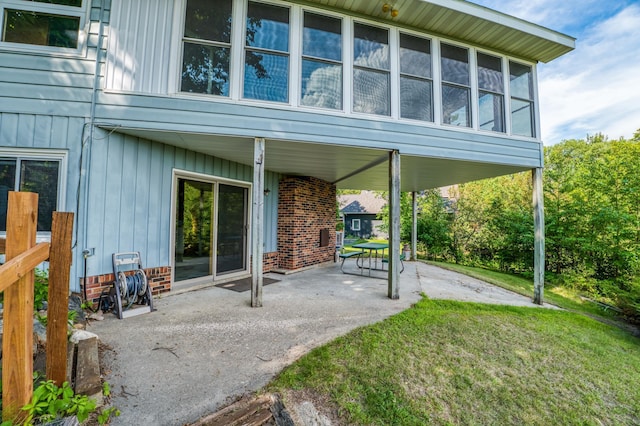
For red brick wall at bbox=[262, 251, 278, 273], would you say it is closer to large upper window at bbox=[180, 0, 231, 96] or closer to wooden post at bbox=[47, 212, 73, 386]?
large upper window at bbox=[180, 0, 231, 96]

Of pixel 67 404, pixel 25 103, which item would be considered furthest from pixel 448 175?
pixel 25 103

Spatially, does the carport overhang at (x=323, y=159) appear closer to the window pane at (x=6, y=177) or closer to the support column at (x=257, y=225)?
the support column at (x=257, y=225)

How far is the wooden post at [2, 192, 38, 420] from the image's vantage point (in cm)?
124

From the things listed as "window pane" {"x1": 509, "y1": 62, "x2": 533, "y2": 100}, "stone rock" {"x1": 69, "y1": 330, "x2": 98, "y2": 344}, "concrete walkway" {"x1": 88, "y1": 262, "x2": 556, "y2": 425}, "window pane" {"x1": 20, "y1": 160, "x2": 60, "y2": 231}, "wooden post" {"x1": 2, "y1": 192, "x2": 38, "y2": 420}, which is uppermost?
"window pane" {"x1": 509, "y1": 62, "x2": 533, "y2": 100}

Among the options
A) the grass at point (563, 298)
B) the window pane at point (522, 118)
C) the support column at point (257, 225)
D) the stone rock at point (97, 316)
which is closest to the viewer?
the stone rock at point (97, 316)

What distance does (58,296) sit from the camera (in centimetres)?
162

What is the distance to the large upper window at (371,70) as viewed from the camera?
4.61 m

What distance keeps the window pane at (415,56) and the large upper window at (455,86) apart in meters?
0.33

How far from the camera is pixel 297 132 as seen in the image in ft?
13.9

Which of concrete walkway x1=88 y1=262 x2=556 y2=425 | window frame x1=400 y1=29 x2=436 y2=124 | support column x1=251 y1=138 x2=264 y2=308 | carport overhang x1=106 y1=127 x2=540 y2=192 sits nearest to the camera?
concrete walkway x1=88 y1=262 x2=556 y2=425

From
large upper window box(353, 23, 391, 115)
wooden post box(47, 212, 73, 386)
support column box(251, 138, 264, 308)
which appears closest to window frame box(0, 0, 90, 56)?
support column box(251, 138, 264, 308)

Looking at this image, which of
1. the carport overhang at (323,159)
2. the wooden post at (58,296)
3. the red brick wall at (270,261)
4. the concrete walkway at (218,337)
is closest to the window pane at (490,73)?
the carport overhang at (323,159)

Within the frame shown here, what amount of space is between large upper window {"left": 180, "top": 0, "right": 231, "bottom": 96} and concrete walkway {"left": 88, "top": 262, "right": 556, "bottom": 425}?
10.5 ft

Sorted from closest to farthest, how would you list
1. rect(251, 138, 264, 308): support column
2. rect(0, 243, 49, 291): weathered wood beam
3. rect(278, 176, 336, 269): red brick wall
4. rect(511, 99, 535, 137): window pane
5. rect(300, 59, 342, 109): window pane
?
1. rect(0, 243, 49, 291): weathered wood beam
2. rect(251, 138, 264, 308): support column
3. rect(300, 59, 342, 109): window pane
4. rect(511, 99, 535, 137): window pane
5. rect(278, 176, 336, 269): red brick wall
